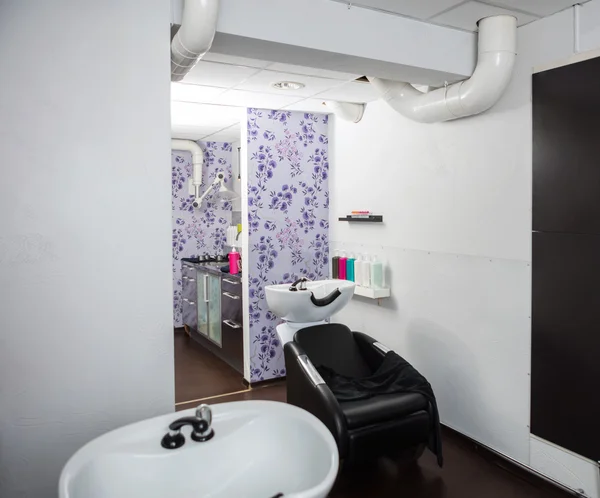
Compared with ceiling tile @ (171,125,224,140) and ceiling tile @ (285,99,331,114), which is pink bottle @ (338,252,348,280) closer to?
ceiling tile @ (285,99,331,114)

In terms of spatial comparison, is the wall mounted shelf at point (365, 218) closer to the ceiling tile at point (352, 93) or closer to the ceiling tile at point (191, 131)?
the ceiling tile at point (352, 93)

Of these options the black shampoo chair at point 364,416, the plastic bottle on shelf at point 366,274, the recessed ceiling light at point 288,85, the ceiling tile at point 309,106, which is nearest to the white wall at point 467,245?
the plastic bottle on shelf at point 366,274

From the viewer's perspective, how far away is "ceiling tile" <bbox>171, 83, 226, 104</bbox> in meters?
3.23

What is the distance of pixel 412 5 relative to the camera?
2252 millimetres

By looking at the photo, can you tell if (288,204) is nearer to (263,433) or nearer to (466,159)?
(466,159)

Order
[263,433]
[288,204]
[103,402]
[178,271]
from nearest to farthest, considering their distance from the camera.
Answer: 1. [263,433]
2. [103,402]
3. [288,204]
4. [178,271]

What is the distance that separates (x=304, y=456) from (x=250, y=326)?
258cm

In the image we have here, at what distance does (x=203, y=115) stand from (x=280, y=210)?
1.03m

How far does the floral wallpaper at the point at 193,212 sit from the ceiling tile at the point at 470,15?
12.6 ft

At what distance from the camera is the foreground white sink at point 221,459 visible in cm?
133

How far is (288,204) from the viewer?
411 centimetres

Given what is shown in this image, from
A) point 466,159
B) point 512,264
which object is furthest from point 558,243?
point 466,159

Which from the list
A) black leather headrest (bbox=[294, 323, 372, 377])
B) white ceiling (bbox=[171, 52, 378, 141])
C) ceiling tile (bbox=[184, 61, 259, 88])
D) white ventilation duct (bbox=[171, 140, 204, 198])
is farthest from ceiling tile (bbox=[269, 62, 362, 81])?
white ventilation duct (bbox=[171, 140, 204, 198])

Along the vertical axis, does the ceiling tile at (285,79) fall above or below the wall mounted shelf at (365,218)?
above
